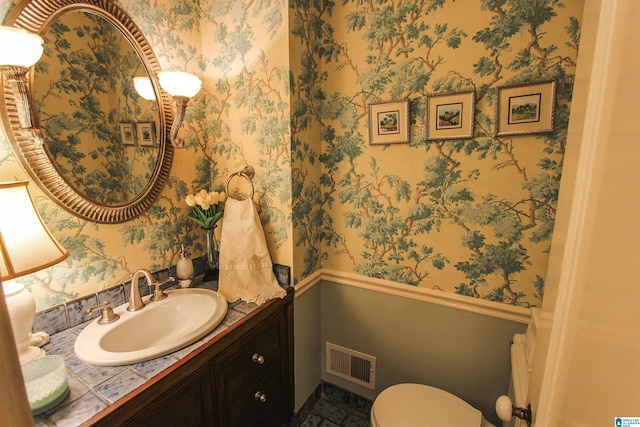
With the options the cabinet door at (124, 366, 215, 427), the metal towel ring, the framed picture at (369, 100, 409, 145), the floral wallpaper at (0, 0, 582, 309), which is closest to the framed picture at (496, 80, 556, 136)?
the floral wallpaper at (0, 0, 582, 309)

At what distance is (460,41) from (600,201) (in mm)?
1149

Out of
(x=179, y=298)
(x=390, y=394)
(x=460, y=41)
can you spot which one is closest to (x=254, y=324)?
(x=179, y=298)

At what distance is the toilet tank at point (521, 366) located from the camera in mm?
842

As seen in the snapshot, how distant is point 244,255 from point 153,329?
0.48 metres

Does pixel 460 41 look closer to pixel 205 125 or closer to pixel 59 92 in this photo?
pixel 205 125

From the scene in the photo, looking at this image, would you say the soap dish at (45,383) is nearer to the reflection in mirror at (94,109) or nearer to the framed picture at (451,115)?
the reflection in mirror at (94,109)

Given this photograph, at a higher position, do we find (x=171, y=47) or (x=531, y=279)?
(x=171, y=47)

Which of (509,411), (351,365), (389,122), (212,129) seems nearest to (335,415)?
(351,365)

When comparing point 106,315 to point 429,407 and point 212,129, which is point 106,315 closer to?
point 212,129

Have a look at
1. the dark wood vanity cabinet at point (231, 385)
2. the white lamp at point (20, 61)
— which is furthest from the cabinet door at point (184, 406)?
the white lamp at point (20, 61)

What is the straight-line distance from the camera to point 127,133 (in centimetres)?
124

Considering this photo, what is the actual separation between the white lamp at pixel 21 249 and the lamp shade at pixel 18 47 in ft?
1.22

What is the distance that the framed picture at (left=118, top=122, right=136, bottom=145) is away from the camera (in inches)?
47.9

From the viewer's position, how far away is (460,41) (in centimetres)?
124
